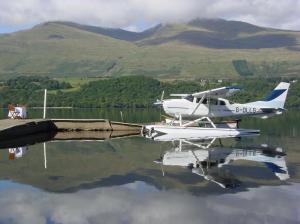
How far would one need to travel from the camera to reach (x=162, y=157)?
17297 millimetres

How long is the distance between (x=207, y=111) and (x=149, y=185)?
1660 cm

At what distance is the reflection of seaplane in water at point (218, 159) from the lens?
13.3 m

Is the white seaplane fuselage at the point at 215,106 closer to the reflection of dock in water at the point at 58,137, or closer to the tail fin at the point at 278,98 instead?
the tail fin at the point at 278,98

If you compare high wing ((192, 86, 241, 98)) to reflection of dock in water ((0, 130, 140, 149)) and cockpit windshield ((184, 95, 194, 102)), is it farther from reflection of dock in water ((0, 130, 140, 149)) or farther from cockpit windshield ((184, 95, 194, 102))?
reflection of dock in water ((0, 130, 140, 149))

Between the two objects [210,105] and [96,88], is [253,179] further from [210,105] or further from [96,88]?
[96,88]

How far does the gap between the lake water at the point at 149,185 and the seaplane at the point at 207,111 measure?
5.38m

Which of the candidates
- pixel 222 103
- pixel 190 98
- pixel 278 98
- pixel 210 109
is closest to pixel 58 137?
pixel 190 98

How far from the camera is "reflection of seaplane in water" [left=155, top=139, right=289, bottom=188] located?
13.3 meters

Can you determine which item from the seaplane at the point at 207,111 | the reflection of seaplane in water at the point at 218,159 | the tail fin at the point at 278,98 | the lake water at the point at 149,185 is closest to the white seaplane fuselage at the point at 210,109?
the seaplane at the point at 207,111

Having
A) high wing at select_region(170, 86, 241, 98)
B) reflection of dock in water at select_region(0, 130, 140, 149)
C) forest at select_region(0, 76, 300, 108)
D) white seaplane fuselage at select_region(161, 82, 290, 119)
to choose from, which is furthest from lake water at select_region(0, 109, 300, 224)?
forest at select_region(0, 76, 300, 108)

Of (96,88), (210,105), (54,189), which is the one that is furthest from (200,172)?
(96,88)

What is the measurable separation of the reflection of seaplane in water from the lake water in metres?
0.03

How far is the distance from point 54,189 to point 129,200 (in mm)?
2048

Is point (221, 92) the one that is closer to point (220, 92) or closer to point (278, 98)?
point (220, 92)
